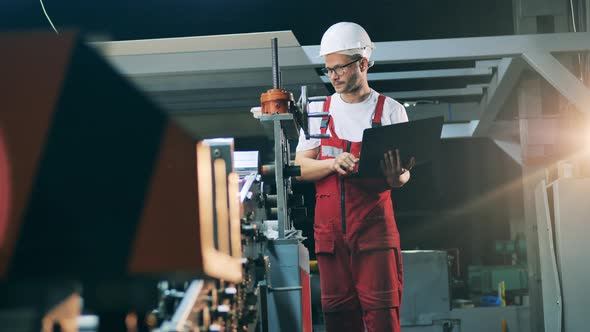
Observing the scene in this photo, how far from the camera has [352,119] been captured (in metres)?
3.43

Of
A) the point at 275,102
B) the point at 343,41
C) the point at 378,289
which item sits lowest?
the point at 378,289

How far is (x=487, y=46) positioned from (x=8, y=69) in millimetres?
4385

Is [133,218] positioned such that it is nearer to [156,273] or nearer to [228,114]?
[156,273]

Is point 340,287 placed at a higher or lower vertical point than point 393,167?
lower

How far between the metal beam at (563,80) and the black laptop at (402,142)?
1.85 metres

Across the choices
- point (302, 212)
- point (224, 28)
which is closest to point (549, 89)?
point (224, 28)

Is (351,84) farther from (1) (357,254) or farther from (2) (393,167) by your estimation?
(1) (357,254)

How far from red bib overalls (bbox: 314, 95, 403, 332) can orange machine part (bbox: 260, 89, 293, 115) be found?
48cm

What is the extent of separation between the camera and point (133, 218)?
43.9 inches

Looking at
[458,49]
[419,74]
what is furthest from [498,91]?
[458,49]

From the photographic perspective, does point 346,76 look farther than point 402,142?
Yes

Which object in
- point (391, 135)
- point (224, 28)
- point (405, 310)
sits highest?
point (224, 28)

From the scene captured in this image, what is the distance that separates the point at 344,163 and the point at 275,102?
0.40 m

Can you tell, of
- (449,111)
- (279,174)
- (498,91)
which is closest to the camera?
(279,174)
